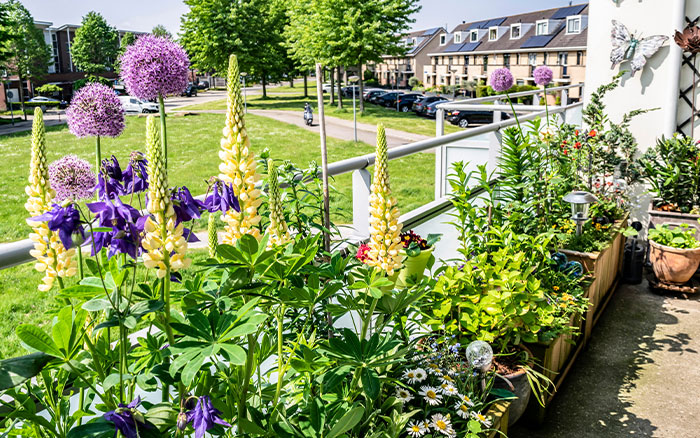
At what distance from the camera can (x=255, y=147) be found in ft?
64.0

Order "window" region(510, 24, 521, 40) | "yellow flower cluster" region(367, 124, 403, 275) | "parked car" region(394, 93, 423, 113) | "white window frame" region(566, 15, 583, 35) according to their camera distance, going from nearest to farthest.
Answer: "yellow flower cluster" region(367, 124, 403, 275), "parked car" region(394, 93, 423, 113), "white window frame" region(566, 15, 583, 35), "window" region(510, 24, 521, 40)

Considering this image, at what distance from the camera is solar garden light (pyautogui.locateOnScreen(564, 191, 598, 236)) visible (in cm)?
371

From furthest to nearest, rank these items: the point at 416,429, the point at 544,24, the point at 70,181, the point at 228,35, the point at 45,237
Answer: the point at 544,24
the point at 228,35
the point at 416,429
the point at 70,181
the point at 45,237

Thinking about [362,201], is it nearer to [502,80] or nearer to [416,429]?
[416,429]

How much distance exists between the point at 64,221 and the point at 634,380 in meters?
3.42

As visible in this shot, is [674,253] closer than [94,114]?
No

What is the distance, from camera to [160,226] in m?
1.06

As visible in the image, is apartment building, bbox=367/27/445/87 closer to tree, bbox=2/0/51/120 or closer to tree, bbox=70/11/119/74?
tree, bbox=70/11/119/74

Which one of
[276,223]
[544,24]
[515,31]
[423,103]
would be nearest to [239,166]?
[276,223]

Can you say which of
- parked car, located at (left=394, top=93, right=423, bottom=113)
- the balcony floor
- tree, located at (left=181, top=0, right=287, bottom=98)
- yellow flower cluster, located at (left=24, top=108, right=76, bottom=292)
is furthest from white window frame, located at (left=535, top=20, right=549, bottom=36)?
yellow flower cluster, located at (left=24, top=108, right=76, bottom=292)

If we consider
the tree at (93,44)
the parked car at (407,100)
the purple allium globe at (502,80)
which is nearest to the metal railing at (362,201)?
the purple allium globe at (502,80)

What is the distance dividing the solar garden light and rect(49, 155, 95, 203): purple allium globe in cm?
312

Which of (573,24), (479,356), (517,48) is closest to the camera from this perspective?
(479,356)

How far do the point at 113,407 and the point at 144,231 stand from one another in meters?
0.41
